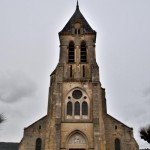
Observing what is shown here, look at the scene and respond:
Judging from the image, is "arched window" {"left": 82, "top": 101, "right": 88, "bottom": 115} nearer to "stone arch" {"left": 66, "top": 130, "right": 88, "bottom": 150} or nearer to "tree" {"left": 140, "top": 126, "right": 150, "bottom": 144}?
"stone arch" {"left": 66, "top": 130, "right": 88, "bottom": 150}

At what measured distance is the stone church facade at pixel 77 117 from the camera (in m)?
30.3

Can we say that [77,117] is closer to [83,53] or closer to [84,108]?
[84,108]

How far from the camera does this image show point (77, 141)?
30562mm

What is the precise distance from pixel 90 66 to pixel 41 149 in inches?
461

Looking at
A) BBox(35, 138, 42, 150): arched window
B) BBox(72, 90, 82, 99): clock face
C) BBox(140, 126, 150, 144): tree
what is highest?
BBox(72, 90, 82, 99): clock face

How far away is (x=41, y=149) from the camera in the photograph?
31.3 meters

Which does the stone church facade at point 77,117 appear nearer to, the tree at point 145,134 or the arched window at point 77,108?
the arched window at point 77,108

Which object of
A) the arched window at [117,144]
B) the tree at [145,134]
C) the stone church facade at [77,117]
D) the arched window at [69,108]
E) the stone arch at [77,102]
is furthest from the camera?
the tree at [145,134]

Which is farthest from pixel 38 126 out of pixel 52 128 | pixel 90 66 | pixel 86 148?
pixel 90 66

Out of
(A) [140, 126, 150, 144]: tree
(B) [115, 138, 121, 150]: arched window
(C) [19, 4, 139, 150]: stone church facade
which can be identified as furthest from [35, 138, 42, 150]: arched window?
(A) [140, 126, 150, 144]: tree

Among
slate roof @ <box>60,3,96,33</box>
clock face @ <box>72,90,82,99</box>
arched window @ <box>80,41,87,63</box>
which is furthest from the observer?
slate roof @ <box>60,3,96,33</box>

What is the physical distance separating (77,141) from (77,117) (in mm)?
2717

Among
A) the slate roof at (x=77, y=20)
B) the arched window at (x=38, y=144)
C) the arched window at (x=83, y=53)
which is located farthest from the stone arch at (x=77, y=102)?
the slate roof at (x=77, y=20)

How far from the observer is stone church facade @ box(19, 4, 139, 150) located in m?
30.3
